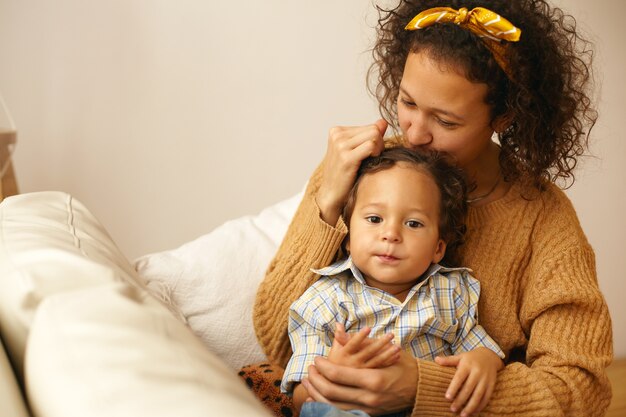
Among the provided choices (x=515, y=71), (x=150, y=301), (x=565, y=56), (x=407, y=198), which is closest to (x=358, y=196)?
(x=407, y=198)

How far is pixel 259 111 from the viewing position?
2570 mm

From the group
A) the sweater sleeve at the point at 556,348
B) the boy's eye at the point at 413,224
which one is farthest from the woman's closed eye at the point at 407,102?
the sweater sleeve at the point at 556,348

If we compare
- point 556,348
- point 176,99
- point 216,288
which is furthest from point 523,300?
point 176,99

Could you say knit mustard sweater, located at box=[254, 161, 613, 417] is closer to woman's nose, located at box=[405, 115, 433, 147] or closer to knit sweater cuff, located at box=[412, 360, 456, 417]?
knit sweater cuff, located at box=[412, 360, 456, 417]

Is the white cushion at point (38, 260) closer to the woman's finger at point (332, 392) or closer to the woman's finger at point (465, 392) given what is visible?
the woman's finger at point (332, 392)

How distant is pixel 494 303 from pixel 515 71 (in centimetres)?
47

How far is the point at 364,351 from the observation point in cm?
137

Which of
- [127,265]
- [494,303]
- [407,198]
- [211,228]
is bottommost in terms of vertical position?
[211,228]

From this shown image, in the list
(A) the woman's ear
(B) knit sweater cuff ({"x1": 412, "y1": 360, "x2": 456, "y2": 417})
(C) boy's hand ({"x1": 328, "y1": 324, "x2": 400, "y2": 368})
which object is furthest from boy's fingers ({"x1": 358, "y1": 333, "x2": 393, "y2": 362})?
(A) the woman's ear

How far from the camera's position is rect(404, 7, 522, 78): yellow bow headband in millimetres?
1530

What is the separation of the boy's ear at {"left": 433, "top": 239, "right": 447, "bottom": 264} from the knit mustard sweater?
96 millimetres

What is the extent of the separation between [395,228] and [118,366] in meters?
0.77

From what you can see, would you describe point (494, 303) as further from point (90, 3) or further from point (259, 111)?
point (90, 3)

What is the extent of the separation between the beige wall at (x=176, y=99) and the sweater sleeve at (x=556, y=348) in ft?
3.84
